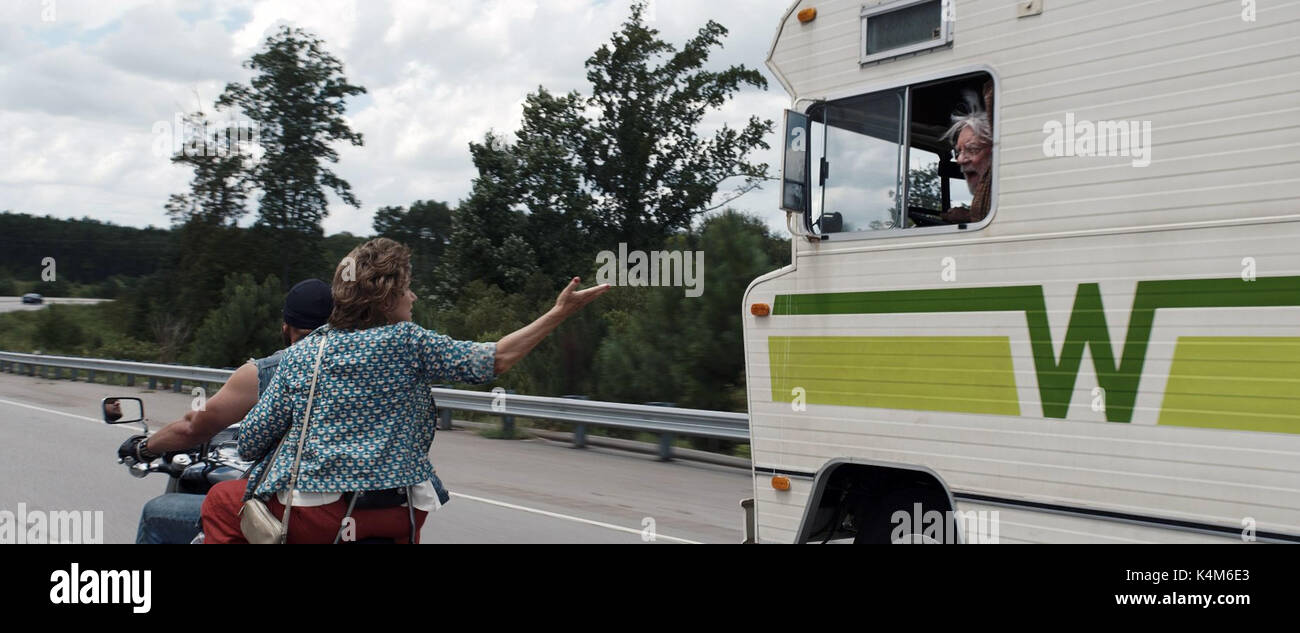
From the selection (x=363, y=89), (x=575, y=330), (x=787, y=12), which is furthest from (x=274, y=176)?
(x=787, y=12)

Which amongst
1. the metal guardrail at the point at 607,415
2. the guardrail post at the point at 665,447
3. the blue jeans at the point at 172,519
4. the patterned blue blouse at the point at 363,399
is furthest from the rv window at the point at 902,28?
the guardrail post at the point at 665,447

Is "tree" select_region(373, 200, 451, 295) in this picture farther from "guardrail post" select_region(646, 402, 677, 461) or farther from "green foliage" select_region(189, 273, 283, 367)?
"guardrail post" select_region(646, 402, 677, 461)

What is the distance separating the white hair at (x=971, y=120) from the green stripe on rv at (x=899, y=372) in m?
0.90

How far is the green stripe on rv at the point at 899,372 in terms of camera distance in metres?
4.20

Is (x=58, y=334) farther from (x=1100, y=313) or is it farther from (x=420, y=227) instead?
(x=1100, y=313)

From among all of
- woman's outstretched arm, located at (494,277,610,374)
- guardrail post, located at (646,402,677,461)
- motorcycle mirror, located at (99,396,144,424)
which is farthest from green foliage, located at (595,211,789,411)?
woman's outstretched arm, located at (494,277,610,374)

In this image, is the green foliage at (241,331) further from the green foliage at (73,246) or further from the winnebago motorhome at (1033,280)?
the winnebago motorhome at (1033,280)

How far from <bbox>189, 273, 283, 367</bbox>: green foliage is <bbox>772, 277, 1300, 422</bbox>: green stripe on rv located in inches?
884

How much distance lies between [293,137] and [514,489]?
88.6 feet

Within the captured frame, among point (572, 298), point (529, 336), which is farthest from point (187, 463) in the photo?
point (572, 298)

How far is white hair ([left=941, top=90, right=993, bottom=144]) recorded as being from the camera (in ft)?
14.7

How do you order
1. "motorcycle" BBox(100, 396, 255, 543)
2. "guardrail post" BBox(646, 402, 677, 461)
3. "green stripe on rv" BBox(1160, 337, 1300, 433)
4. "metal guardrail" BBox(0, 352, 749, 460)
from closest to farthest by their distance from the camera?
"green stripe on rv" BBox(1160, 337, 1300, 433) < "motorcycle" BBox(100, 396, 255, 543) < "metal guardrail" BBox(0, 352, 749, 460) < "guardrail post" BBox(646, 402, 677, 461)

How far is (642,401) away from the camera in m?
14.1
